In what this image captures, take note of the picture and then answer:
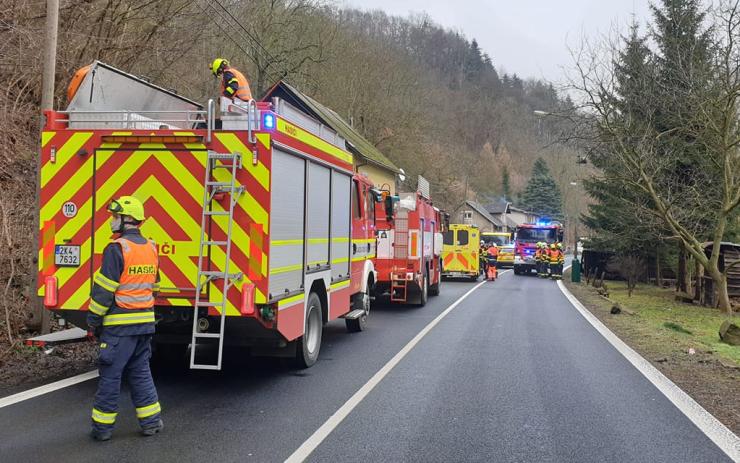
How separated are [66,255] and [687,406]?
6.34 meters

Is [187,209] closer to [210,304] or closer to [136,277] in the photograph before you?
[210,304]

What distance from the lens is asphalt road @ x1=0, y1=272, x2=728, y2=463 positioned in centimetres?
473

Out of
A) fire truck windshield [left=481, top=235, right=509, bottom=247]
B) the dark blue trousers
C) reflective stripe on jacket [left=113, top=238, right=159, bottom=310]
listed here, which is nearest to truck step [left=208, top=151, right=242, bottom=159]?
reflective stripe on jacket [left=113, top=238, right=159, bottom=310]

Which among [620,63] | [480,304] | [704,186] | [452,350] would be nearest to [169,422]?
[452,350]

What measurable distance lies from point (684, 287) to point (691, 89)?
12266 millimetres

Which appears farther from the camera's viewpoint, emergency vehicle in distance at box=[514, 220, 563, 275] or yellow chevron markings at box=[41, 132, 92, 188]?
emergency vehicle in distance at box=[514, 220, 563, 275]

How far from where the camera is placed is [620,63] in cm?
1802

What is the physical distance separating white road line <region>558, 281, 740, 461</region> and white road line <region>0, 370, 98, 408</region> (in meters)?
5.98

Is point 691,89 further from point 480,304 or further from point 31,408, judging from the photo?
point 31,408

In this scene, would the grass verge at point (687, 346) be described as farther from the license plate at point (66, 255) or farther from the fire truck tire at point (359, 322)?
the license plate at point (66, 255)

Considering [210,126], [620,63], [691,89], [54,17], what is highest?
[620,63]

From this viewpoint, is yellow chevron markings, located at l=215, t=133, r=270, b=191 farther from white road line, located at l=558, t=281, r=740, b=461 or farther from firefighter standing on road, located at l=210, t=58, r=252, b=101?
white road line, located at l=558, t=281, r=740, b=461

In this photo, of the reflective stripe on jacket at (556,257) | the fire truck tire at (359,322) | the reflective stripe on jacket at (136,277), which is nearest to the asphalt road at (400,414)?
the reflective stripe on jacket at (136,277)

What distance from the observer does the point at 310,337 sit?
7.80m
